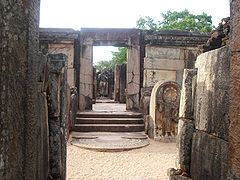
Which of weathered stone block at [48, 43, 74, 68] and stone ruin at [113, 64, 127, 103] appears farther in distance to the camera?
stone ruin at [113, 64, 127, 103]

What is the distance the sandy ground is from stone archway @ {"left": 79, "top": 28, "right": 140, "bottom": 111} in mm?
4333

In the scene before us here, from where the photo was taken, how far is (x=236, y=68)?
2408 millimetres

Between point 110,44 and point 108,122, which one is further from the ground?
point 110,44

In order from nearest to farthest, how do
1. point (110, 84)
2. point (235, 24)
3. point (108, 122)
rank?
point (235, 24), point (108, 122), point (110, 84)

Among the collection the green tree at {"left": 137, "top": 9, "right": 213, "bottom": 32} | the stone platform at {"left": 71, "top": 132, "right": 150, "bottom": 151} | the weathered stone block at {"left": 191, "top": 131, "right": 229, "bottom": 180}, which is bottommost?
the stone platform at {"left": 71, "top": 132, "right": 150, "bottom": 151}

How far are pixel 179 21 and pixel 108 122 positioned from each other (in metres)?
15.5

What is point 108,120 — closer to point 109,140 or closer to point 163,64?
point 109,140

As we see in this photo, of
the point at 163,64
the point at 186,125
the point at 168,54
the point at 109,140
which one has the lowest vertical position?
the point at 109,140

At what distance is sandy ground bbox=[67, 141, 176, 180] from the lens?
532 cm

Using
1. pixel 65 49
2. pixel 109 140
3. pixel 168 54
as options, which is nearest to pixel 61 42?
pixel 65 49

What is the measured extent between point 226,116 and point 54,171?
1.96m

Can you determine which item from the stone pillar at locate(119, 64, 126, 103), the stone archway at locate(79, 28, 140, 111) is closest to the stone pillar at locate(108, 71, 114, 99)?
the stone pillar at locate(119, 64, 126, 103)

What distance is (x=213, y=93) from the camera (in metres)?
3.47

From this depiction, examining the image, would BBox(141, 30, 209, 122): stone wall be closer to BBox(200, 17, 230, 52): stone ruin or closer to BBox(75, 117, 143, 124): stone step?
BBox(75, 117, 143, 124): stone step
